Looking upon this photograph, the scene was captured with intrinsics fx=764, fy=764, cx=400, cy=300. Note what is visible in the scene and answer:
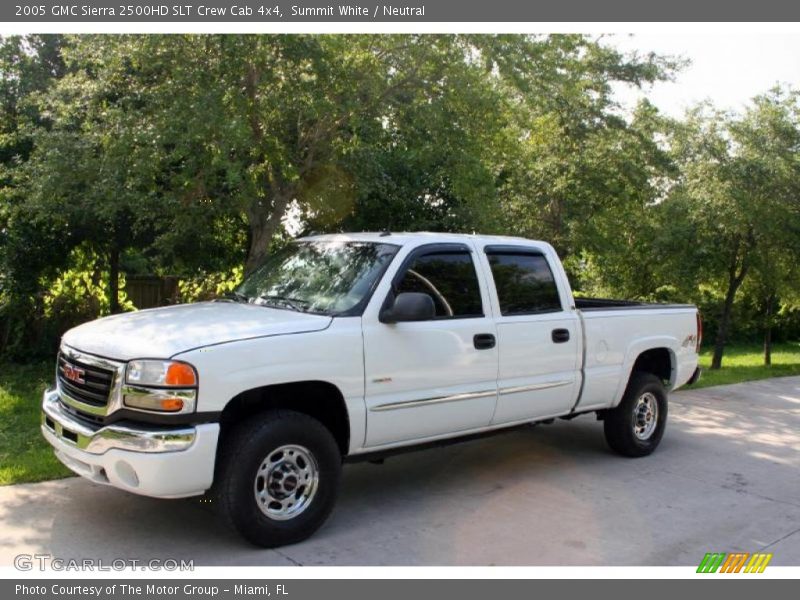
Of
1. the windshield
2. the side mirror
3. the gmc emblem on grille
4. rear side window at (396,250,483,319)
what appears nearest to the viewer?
the gmc emblem on grille

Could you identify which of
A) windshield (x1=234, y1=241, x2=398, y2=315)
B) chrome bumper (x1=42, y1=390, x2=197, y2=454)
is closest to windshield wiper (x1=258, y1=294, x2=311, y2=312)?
windshield (x1=234, y1=241, x2=398, y2=315)

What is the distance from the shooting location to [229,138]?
7.60 meters

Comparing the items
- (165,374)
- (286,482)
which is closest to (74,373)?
(165,374)

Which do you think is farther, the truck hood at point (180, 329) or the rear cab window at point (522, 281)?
the rear cab window at point (522, 281)

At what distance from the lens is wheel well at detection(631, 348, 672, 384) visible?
24.9 feet

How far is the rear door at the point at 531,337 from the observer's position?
236 inches

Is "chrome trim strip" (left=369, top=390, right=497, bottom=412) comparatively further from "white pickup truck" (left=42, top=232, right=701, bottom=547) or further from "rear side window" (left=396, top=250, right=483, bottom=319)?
"rear side window" (left=396, top=250, right=483, bottom=319)

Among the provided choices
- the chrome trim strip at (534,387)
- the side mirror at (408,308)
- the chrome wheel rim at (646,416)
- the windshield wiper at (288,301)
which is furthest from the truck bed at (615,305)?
the windshield wiper at (288,301)

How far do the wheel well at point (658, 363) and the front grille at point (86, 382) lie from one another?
5.05 meters

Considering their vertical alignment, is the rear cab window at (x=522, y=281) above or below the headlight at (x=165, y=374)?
above

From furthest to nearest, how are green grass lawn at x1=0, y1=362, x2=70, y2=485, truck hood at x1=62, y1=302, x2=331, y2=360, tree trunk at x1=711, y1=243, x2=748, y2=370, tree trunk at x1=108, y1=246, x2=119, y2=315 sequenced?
tree trunk at x1=711, y1=243, x2=748, y2=370
tree trunk at x1=108, y1=246, x2=119, y2=315
green grass lawn at x1=0, y1=362, x2=70, y2=485
truck hood at x1=62, y1=302, x2=331, y2=360

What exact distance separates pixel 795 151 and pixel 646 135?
3893 mm

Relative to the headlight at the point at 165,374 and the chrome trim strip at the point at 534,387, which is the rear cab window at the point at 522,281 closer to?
the chrome trim strip at the point at 534,387

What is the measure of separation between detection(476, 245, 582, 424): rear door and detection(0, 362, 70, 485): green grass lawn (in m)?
3.57
